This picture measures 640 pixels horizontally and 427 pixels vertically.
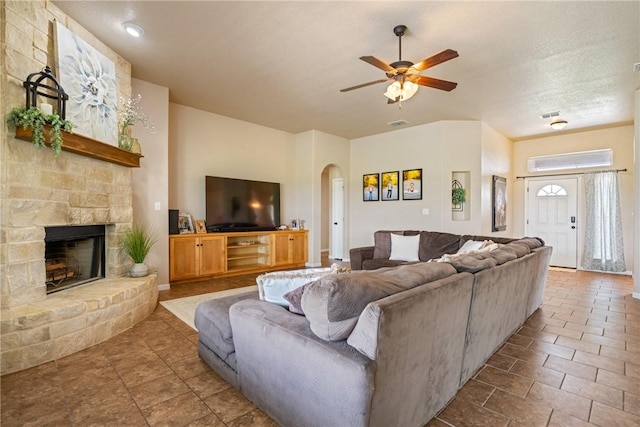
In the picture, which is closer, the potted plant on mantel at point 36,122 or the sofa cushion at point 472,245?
the potted plant on mantel at point 36,122

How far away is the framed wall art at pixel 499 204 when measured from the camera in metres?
6.10

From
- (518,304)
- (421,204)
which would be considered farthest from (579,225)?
(518,304)

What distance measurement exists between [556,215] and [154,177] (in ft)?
25.3

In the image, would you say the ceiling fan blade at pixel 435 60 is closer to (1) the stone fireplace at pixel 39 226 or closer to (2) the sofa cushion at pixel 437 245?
(2) the sofa cushion at pixel 437 245

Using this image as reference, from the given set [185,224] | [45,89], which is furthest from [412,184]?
[45,89]

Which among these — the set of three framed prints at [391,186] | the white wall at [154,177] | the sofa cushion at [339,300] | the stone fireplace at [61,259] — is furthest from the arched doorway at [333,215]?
the sofa cushion at [339,300]

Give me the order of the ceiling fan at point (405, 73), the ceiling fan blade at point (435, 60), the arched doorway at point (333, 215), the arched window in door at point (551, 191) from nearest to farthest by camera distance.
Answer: the ceiling fan blade at point (435, 60), the ceiling fan at point (405, 73), the arched window in door at point (551, 191), the arched doorway at point (333, 215)

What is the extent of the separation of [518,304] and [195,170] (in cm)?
487

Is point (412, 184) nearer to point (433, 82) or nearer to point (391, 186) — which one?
point (391, 186)

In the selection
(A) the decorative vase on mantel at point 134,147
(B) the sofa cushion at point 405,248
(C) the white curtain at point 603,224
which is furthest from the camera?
(C) the white curtain at point 603,224

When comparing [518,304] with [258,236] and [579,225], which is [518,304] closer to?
[258,236]

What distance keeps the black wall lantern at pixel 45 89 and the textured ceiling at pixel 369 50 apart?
2.23ft

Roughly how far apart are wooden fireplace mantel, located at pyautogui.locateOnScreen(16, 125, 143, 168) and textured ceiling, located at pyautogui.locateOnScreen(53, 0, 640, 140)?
43.4 inches

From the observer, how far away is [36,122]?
2.29 metres
